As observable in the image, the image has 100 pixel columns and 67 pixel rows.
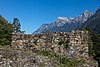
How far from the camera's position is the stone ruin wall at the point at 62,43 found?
2119 cm

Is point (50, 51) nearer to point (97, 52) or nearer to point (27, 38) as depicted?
point (27, 38)

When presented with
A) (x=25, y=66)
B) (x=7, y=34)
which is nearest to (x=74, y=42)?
(x=25, y=66)

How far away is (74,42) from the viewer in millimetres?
21500

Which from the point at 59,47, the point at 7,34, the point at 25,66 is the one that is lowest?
the point at 25,66

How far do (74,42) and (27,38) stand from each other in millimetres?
4295

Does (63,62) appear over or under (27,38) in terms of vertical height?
under

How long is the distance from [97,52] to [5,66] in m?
61.3

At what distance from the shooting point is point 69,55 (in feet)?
68.1

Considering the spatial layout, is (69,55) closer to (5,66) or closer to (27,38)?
(27,38)

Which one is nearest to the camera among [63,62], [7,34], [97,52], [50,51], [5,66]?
[5,66]

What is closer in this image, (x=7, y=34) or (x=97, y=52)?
(x=7, y=34)

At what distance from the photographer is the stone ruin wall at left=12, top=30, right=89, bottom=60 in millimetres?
21188

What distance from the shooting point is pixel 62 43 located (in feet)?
69.8

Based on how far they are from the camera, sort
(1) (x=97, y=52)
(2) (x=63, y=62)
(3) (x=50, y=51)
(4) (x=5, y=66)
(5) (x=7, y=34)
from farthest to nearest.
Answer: (1) (x=97, y=52), (5) (x=7, y=34), (3) (x=50, y=51), (2) (x=63, y=62), (4) (x=5, y=66)
